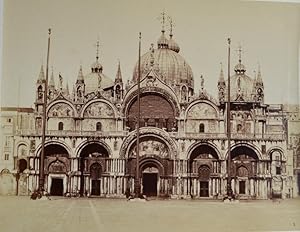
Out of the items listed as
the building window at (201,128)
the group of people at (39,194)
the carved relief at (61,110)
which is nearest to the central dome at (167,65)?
the building window at (201,128)

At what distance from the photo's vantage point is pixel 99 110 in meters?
4.19

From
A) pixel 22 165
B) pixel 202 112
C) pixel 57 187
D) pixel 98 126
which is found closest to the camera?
pixel 22 165

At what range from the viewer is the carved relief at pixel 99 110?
4.17 m

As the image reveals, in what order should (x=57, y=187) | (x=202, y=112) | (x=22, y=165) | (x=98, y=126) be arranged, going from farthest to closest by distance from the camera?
1. (x=202, y=112)
2. (x=98, y=126)
3. (x=57, y=187)
4. (x=22, y=165)

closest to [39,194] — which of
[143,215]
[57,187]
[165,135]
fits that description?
[57,187]

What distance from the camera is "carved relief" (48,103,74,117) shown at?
13.4 ft

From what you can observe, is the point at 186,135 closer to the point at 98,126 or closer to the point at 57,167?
the point at 98,126

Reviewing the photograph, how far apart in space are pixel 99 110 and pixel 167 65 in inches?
23.8

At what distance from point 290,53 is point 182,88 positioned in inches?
34.2

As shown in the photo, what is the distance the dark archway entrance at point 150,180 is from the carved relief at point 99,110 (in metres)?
0.49

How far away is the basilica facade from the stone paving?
92 millimetres

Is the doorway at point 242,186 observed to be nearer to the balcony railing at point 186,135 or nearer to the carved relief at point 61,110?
the balcony railing at point 186,135

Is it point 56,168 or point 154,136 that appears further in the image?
point 154,136

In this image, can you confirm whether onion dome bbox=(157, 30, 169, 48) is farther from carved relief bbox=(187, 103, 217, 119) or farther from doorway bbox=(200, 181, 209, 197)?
doorway bbox=(200, 181, 209, 197)
